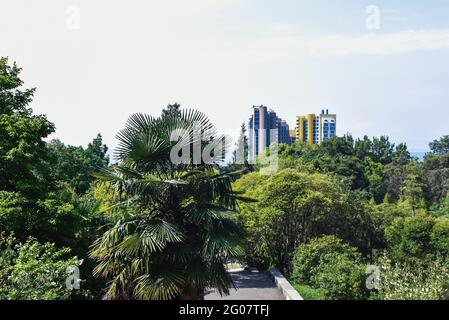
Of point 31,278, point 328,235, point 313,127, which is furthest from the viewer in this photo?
point 313,127

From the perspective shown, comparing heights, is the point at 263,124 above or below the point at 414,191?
above

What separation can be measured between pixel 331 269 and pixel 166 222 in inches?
241

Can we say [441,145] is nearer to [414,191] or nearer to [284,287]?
[414,191]

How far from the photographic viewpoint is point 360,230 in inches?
660

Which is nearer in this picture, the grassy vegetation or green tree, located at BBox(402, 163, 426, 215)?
the grassy vegetation

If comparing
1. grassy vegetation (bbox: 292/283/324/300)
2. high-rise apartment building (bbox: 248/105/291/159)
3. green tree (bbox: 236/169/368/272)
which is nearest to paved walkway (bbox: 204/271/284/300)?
grassy vegetation (bbox: 292/283/324/300)

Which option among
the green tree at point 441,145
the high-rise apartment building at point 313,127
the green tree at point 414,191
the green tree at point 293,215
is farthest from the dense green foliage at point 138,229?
the high-rise apartment building at point 313,127

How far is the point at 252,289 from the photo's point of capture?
1234cm

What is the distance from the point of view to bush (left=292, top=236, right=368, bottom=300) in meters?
10.7

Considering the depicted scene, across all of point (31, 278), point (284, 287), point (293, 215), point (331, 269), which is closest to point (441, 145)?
point (293, 215)

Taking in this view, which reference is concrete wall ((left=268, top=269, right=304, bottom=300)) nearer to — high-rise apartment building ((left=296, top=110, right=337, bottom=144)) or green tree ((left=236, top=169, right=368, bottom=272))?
green tree ((left=236, top=169, right=368, bottom=272))

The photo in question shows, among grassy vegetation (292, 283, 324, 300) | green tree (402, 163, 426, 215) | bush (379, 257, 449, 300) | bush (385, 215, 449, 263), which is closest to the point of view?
bush (379, 257, 449, 300)

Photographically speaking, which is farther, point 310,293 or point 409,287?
point 310,293

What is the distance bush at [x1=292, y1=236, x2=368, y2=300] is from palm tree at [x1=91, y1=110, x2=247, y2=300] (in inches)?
192
